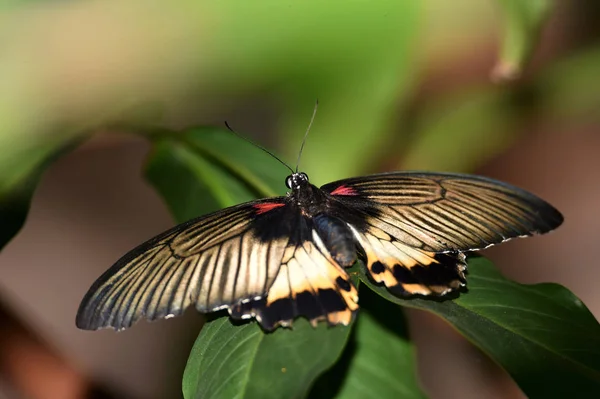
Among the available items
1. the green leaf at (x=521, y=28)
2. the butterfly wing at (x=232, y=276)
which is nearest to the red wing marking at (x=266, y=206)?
the butterfly wing at (x=232, y=276)

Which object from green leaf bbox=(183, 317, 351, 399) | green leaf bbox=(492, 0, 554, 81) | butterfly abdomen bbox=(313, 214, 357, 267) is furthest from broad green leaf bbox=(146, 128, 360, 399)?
green leaf bbox=(492, 0, 554, 81)

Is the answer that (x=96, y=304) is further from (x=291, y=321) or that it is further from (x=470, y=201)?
(x=470, y=201)

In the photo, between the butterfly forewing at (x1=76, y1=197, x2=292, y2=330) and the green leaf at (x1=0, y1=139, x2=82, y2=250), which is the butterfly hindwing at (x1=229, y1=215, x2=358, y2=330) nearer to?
the butterfly forewing at (x1=76, y1=197, x2=292, y2=330)

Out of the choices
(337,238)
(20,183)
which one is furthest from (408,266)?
(20,183)

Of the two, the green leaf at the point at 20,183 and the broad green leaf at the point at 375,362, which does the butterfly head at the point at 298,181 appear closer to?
the broad green leaf at the point at 375,362

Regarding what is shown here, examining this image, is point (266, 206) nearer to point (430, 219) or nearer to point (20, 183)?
point (430, 219)

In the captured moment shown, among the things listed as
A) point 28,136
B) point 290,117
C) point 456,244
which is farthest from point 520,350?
point 28,136
